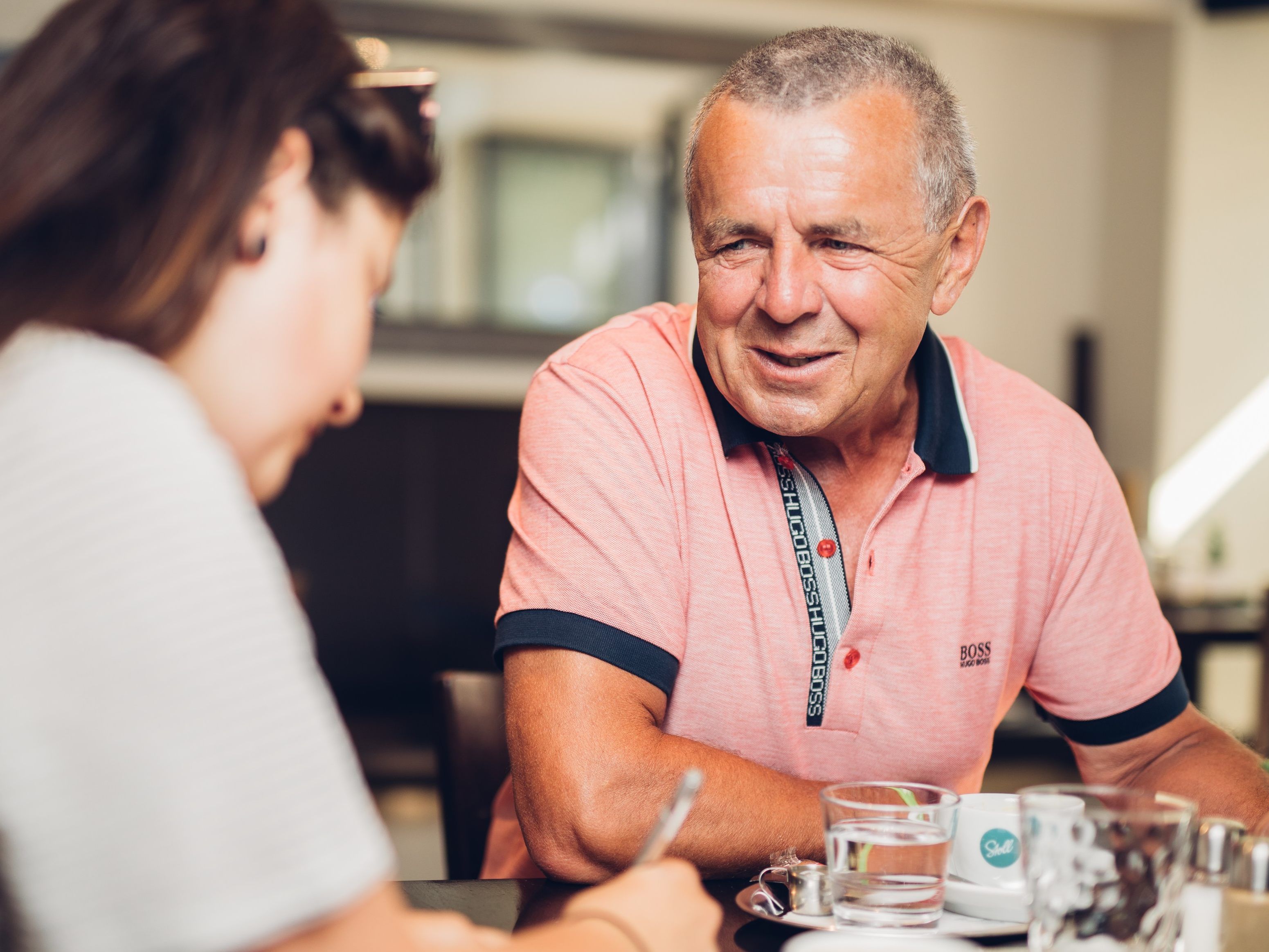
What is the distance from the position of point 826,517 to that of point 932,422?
179mm

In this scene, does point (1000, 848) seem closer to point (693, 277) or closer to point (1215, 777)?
point (1215, 777)

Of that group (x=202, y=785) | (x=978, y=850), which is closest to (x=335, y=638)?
(x=978, y=850)

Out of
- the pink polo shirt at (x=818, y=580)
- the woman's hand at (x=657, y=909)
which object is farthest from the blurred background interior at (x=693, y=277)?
the woman's hand at (x=657, y=909)

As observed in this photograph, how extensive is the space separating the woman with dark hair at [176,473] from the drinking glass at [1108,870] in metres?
0.24

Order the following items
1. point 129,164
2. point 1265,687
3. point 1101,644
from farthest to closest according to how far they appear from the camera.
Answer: point 1265,687 < point 1101,644 < point 129,164

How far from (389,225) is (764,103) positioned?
690mm

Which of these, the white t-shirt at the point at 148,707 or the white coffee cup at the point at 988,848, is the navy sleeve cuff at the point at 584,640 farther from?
the white t-shirt at the point at 148,707

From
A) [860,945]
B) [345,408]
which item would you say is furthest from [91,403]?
[860,945]

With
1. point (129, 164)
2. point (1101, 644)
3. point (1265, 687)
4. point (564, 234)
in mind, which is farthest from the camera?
point (564, 234)

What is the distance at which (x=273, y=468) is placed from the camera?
2.41ft

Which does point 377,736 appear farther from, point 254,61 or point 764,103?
point 254,61

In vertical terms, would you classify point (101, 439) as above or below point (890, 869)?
above

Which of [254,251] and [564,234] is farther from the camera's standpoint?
[564,234]

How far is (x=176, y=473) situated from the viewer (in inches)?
21.7
